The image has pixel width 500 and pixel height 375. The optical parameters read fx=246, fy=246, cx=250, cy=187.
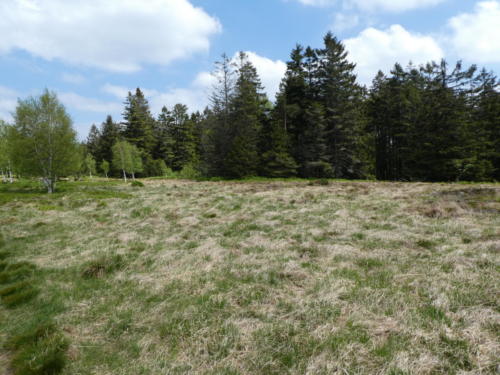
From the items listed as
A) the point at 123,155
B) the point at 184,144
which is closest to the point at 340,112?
the point at 123,155

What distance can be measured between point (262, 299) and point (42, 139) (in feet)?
108

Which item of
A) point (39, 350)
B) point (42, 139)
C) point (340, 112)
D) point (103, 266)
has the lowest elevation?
point (39, 350)

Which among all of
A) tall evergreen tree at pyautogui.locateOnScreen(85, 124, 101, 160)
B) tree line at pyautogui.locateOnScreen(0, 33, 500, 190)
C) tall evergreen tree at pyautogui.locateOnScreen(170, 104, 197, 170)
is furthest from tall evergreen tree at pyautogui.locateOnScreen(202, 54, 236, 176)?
tall evergreen tree at pyautogui.locateOnScreen(85, 124, 101, 160)

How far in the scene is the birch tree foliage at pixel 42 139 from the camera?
26.3 meters

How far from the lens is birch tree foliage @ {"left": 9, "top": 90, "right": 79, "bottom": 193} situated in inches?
1034

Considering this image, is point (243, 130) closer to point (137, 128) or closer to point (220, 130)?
point (220, 130)

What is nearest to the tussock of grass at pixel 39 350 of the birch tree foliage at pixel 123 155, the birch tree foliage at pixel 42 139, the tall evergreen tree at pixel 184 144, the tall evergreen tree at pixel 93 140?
the birch tree foliage at pixel 42 139

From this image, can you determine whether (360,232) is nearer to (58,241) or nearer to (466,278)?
(466,278)

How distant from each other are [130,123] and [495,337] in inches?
3045

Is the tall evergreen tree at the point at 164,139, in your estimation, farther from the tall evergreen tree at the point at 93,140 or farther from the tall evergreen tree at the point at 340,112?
the tall evergreen tree at the point at 340,112

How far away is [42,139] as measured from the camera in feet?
88.0

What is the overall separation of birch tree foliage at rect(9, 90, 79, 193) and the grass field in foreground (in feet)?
73.3

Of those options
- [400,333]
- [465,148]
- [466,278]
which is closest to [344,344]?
[400,333]

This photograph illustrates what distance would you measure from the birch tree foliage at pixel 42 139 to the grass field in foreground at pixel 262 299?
2235 centimetres
